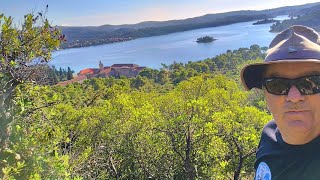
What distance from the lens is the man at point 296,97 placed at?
1513 millimetres

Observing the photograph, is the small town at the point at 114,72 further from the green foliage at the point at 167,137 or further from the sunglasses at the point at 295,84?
the sunglasses at the point at 295,84

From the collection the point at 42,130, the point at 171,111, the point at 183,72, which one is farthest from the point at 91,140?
the point at 183,72

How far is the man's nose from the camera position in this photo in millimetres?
1530

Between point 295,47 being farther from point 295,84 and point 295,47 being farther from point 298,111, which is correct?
point 298,111

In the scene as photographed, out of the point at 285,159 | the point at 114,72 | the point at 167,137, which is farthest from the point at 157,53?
the point at 285,159

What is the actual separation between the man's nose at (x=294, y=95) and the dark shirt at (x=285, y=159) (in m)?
0.20

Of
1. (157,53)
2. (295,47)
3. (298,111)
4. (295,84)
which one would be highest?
(295,47)

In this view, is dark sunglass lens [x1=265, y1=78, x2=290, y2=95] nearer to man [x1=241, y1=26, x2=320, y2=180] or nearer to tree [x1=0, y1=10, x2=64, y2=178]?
man [x1=241, y1=26, x2=320, y2=180]

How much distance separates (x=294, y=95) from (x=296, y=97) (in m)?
0.01

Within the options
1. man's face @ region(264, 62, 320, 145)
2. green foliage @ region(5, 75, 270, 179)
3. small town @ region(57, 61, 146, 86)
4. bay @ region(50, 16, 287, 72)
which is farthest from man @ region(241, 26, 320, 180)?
bay @ region(50, 16, 287, 72)

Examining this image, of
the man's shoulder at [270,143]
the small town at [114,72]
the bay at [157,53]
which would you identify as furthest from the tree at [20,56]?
the bay at [157,53]

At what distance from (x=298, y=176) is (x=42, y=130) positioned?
4168mm

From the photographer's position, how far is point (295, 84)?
5.14ft

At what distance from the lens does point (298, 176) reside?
1.55m
